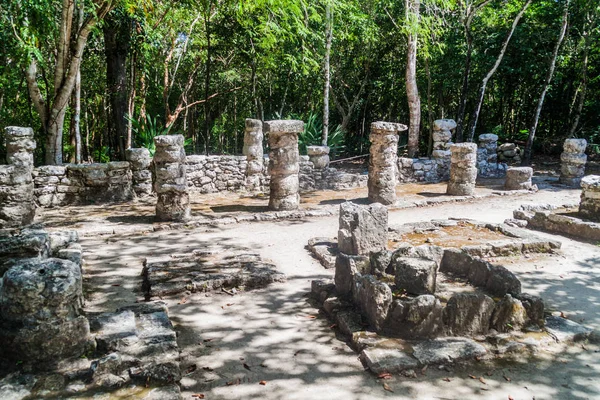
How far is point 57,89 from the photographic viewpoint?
10867 millimetres

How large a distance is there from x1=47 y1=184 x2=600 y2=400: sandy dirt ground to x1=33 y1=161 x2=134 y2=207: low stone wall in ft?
9.15

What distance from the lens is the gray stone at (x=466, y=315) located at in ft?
15.6

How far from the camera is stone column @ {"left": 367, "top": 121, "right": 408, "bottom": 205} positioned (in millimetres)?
11328

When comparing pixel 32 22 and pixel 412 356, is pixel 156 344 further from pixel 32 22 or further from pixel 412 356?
pixel 32 22

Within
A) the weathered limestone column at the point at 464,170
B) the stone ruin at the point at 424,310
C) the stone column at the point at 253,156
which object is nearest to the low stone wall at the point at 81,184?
the stone column at the point at 253,156

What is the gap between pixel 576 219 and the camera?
29.8 ft

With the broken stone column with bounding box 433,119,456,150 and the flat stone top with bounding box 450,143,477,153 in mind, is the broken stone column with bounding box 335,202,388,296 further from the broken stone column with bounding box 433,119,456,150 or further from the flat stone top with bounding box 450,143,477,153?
the broken stone column with bounding box 433,119,456,150

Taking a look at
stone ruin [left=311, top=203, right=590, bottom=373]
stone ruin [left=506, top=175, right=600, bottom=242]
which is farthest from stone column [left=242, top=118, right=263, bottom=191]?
stone ruin [left=311, top=203, right=590, bottom=373]

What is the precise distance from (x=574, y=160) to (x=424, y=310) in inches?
467

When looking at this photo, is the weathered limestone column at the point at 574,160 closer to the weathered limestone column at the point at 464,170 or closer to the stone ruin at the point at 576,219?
the weathered limestone column at the point at 464,170

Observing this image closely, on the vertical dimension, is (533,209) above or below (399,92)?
below

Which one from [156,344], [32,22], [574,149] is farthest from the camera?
[574,149]

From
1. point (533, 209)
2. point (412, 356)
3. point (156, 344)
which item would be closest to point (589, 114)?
point (533, 209)

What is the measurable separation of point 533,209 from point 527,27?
1004 cm
